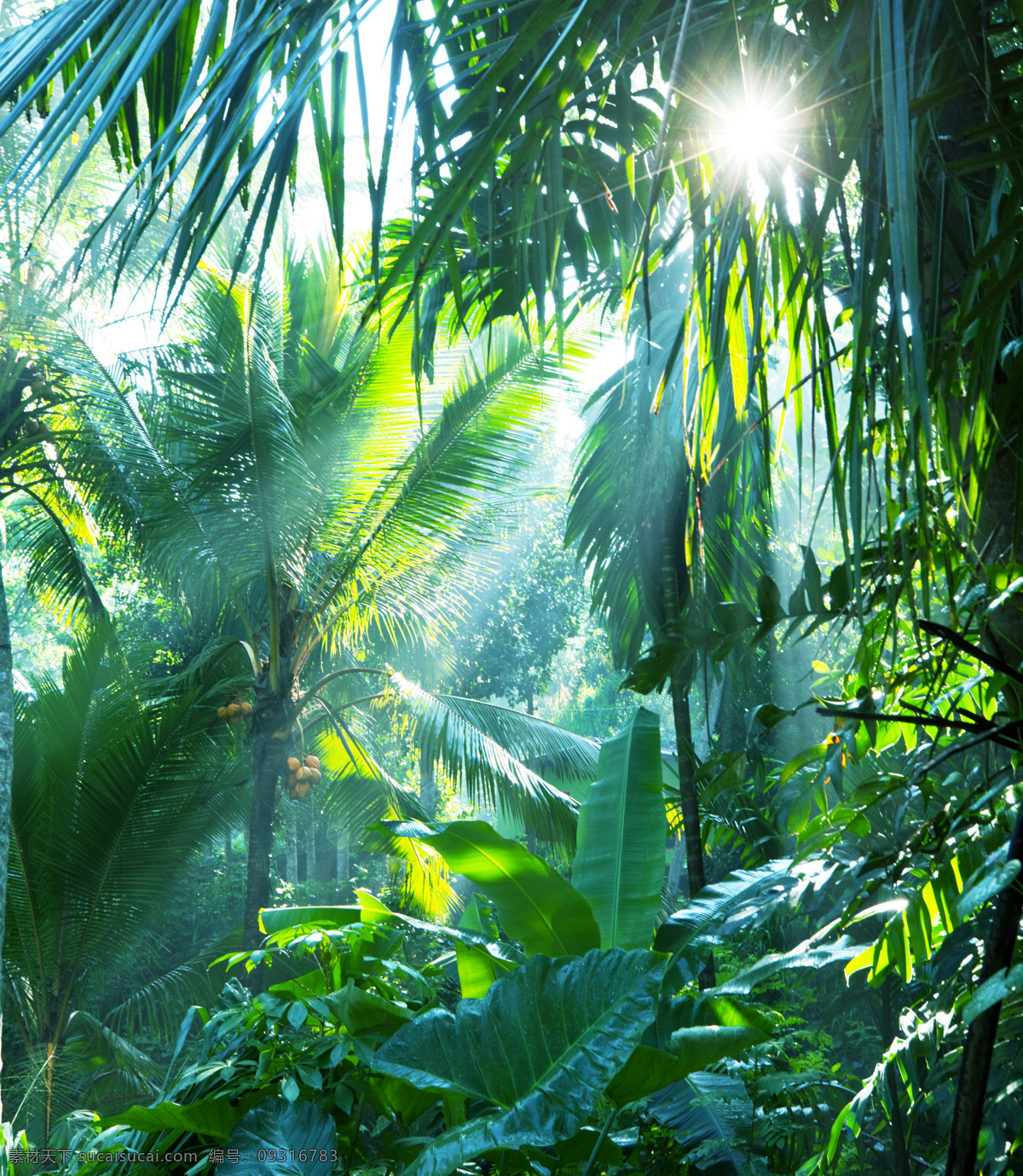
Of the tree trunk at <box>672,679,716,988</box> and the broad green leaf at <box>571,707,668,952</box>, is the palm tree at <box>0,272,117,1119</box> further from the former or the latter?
the tree trunk at <box>672,679,716,988</box>

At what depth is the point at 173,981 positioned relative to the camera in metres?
7.21

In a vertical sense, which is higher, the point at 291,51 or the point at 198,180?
the point at 291,51

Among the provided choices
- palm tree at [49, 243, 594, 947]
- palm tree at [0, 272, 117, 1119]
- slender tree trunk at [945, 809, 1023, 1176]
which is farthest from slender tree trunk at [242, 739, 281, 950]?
slender tree trunk at [945, 809, 1023, 1176]

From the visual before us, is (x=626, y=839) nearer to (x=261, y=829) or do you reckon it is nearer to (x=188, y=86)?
(x=188, y=86)

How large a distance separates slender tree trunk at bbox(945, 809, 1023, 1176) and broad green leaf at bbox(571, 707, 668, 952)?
1748 mm

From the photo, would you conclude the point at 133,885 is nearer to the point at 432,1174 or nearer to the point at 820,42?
the point at 432,1174

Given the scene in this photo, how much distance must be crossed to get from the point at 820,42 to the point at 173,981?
7.80 metres

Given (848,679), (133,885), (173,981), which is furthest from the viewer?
(173,981)

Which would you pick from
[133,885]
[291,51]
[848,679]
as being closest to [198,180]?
[291,51]

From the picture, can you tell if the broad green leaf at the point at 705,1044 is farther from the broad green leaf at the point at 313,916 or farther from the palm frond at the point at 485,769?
the palm frond at the point at 485,769

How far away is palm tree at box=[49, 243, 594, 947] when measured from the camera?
18.1 ft

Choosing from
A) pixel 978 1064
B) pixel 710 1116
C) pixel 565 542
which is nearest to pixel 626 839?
pixel 710 1116

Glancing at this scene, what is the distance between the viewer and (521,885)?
221 centimetres

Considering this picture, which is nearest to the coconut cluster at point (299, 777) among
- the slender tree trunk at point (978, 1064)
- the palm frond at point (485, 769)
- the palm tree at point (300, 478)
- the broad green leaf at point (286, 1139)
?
the palm tree at point (300, 478)
